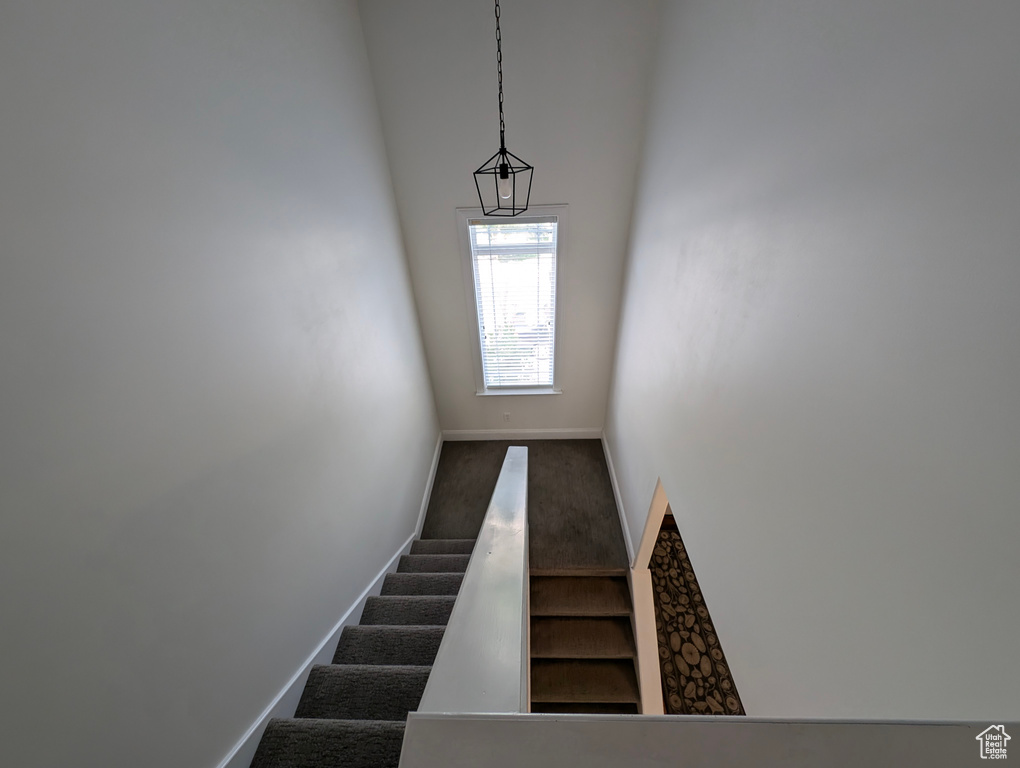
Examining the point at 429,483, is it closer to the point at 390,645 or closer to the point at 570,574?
the point at 570,574

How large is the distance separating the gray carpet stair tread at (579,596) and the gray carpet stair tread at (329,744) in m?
1.92

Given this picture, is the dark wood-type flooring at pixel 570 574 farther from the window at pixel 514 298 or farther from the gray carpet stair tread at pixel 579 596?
the window at pixel 514 298

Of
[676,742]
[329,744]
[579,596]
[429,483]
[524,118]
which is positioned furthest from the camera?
[429,483]

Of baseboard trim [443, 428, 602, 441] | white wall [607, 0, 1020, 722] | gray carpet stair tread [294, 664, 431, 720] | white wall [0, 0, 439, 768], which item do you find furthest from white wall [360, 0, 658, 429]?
gray carpet stair tread [294, 664, 431, 720]

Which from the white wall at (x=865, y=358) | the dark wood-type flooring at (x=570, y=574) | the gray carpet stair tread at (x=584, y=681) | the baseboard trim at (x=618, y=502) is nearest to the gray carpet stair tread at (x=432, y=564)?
the dark wood-type flooring at (x=570, y=574)

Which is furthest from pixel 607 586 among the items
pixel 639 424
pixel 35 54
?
pixel 35 54

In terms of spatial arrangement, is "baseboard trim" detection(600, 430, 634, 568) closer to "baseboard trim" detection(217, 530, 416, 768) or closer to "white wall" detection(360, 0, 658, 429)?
"white wall" detection(360, 0, 658, 429)

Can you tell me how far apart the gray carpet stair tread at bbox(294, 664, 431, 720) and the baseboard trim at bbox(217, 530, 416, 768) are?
5cm

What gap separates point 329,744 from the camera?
4.22 ft

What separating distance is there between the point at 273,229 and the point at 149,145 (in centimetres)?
51

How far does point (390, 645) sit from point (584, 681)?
5.57ft

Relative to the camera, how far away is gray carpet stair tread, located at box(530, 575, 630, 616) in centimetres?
304

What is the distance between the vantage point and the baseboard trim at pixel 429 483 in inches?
138

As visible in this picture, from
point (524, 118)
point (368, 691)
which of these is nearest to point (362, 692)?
point (368, 691)
